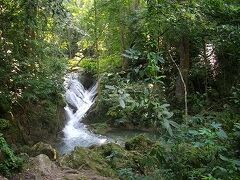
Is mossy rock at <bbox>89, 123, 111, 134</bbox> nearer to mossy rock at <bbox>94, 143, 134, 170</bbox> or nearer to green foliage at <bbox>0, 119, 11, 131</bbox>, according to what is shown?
green foliage at <bbox>0, 119, 11, 131</bbox>

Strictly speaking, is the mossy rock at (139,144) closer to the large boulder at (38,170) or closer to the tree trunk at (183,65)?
the large boulder at (38,170)

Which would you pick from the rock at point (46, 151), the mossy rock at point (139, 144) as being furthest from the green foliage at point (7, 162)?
the mossy rock at point (139, 144)

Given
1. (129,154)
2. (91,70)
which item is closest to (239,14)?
(129,154)

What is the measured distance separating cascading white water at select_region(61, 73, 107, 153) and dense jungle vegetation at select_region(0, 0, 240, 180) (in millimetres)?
598

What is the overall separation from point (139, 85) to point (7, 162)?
10.4 ft

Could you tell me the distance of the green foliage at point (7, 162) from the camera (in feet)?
18.5

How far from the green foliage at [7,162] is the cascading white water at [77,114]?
505 centimetres

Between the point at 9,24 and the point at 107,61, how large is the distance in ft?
28.0

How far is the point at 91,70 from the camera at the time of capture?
63.5 feet

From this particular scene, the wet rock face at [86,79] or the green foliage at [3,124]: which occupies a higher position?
the wet rock face at [86,79]

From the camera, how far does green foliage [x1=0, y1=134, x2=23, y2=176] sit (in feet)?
18.5

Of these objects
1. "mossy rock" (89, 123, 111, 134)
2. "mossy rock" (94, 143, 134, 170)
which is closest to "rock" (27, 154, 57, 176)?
"mossy rock" (94, 143, 134, 170)

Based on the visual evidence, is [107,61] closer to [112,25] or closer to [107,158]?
[112,25]

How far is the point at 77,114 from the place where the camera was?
16.2 meters
